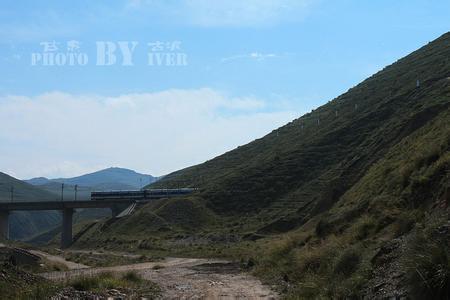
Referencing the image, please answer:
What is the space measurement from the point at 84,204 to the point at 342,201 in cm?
7419

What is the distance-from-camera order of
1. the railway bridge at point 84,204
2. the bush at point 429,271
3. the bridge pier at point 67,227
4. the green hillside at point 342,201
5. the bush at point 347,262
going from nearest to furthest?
the bush at point 429,271 < the green hillside at point 342,201 < the bush at point 347,262 < the bridge pier at point 67,227 < the railway bridge at point 84,204

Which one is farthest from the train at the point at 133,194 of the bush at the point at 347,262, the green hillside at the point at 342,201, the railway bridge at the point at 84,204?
the bush at the point at 347,262

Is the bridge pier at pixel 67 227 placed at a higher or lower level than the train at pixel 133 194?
lower

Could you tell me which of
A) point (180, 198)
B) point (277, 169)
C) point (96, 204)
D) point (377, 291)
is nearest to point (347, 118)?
point (277, 169)

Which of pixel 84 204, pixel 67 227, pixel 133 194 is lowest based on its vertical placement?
pixel 67 227

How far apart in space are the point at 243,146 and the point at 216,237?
65466mm

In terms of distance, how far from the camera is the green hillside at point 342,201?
1367cm

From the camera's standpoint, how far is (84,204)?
329ft

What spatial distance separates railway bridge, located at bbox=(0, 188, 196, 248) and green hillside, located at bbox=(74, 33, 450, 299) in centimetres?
646

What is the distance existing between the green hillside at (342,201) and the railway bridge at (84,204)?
646 cm

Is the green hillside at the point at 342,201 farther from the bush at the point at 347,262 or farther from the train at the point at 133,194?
the train at the point at 133,194

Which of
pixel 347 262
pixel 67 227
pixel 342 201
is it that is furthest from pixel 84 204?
pixel 347 262

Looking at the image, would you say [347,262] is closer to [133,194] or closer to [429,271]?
[429,271]

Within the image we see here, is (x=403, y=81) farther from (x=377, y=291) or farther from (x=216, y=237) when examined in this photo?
(x=377, y=291)
